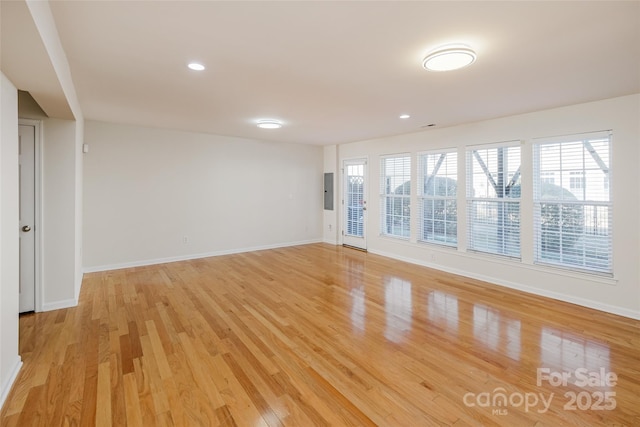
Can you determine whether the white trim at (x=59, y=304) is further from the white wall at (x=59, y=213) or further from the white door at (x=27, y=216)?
the white door at (x=27, y=216)

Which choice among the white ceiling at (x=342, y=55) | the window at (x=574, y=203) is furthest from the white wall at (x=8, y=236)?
the window at (x=574, y=203)

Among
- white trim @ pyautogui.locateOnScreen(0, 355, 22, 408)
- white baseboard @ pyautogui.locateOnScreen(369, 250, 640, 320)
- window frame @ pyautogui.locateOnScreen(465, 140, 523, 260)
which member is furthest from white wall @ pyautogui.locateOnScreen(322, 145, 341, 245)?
white trim @ pyautogui.locateOnScreen(0, 355, 22, 408)

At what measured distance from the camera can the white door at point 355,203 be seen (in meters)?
6.85

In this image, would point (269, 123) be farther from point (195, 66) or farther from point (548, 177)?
point (548, 177)

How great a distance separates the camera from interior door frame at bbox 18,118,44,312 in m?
3.28

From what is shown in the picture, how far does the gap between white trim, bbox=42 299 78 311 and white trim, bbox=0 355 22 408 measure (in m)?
1.28

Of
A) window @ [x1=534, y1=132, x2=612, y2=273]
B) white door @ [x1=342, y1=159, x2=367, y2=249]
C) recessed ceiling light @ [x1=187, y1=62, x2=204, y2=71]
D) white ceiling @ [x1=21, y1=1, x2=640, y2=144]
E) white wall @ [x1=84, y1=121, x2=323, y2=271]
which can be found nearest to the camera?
white ceiling @ [x1=21, y1=1, x2=640, y2=144]

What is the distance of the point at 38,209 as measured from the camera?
10.9 feet

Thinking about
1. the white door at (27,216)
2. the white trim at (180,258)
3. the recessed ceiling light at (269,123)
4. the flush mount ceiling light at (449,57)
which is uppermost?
the recessed ceiling light at (269,123)

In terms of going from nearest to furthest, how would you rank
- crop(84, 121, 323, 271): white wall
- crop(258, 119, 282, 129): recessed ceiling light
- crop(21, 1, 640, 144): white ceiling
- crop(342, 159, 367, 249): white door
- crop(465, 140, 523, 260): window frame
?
crop(21, 1, 640, 144): white ceiling
crop(465, 140, 523, 260): window frame
crop(258, 119, 282, 129): recessed ceiling light
crop(84, 121, 323, 271): white wall
crop(342, 159, 367, 249): white door

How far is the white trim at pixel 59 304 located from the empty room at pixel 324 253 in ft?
0.09

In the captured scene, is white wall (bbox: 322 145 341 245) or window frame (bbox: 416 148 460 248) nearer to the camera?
window frame (bbox: 416 148 460 248)

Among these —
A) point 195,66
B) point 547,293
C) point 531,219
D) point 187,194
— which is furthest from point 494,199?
point 187,194

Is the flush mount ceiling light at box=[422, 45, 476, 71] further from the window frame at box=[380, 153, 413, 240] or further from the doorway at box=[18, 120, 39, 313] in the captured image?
the doorway at box=[18, 120, 39, 313]
